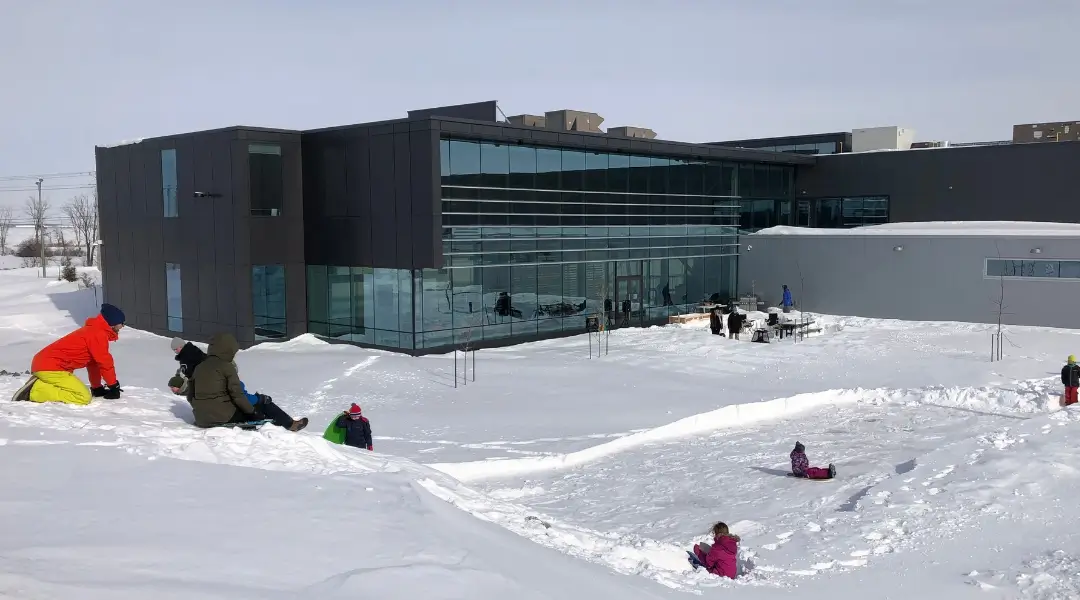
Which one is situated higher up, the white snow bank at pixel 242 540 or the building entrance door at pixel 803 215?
the building entrance door at pixel 803 215

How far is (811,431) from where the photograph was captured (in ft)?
59.1

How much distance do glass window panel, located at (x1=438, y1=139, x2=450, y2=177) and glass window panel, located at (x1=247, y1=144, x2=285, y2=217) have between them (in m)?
5.69

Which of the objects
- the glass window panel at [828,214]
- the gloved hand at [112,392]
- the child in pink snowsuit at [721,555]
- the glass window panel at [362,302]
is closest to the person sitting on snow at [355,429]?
the gloved hand at [112,392]

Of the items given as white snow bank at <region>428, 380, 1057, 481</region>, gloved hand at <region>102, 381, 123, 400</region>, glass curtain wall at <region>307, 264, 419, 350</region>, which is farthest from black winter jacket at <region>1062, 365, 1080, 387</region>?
gloved hand at <region>102, 381, 123, 400</region>

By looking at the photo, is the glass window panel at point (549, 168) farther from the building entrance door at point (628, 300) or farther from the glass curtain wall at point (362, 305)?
the glass curtain wall at point (362, 305)

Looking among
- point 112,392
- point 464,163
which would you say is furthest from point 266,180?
point 112,392

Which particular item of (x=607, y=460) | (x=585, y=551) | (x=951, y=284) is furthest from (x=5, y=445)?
(x=951, y=284)

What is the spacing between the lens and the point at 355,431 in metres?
12.8

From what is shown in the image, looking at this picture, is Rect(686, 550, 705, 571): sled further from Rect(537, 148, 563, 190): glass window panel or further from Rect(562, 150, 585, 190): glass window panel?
Rect(562, 150, 585, 190): glass window panel

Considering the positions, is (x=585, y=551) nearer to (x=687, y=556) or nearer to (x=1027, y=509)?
(x=687, y=556)

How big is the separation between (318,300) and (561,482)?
15918 millimetres

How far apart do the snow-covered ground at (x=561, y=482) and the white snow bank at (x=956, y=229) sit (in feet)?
23.6

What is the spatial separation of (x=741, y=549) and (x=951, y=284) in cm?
2431

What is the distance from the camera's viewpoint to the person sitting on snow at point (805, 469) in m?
14.2
